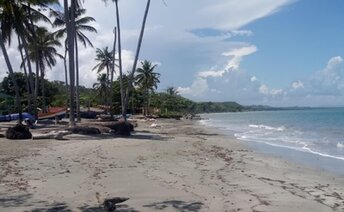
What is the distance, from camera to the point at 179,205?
726 cm

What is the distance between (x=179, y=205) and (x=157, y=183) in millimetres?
1936

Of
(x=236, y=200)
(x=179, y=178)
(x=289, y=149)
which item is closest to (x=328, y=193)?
(x=236, y=200)

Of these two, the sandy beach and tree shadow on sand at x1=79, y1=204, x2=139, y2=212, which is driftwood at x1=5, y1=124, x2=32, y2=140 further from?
tree shadow on sand at x1=79, y1=204, x2=139, y2=212

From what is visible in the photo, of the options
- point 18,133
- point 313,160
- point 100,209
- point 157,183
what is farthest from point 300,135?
point 100,209

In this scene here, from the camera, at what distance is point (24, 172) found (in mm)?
10133

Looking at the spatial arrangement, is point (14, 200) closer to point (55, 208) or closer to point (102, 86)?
point (55, 208)

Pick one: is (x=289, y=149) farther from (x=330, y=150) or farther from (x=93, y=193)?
(x=93, y=193)

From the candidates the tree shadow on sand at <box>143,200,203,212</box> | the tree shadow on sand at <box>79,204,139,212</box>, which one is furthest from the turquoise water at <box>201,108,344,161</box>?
the tree shadow on sand at <box>79,204,139,212</box>

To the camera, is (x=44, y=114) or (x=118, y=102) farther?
(x=118, y=102)

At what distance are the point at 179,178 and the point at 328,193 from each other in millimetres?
3256

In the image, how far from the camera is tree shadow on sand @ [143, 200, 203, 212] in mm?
7025

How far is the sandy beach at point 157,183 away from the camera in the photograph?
24.1 ft

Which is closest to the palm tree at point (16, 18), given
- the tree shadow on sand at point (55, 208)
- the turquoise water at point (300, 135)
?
the turquoise water at point (300, 135)

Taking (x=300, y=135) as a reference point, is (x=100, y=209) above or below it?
above
